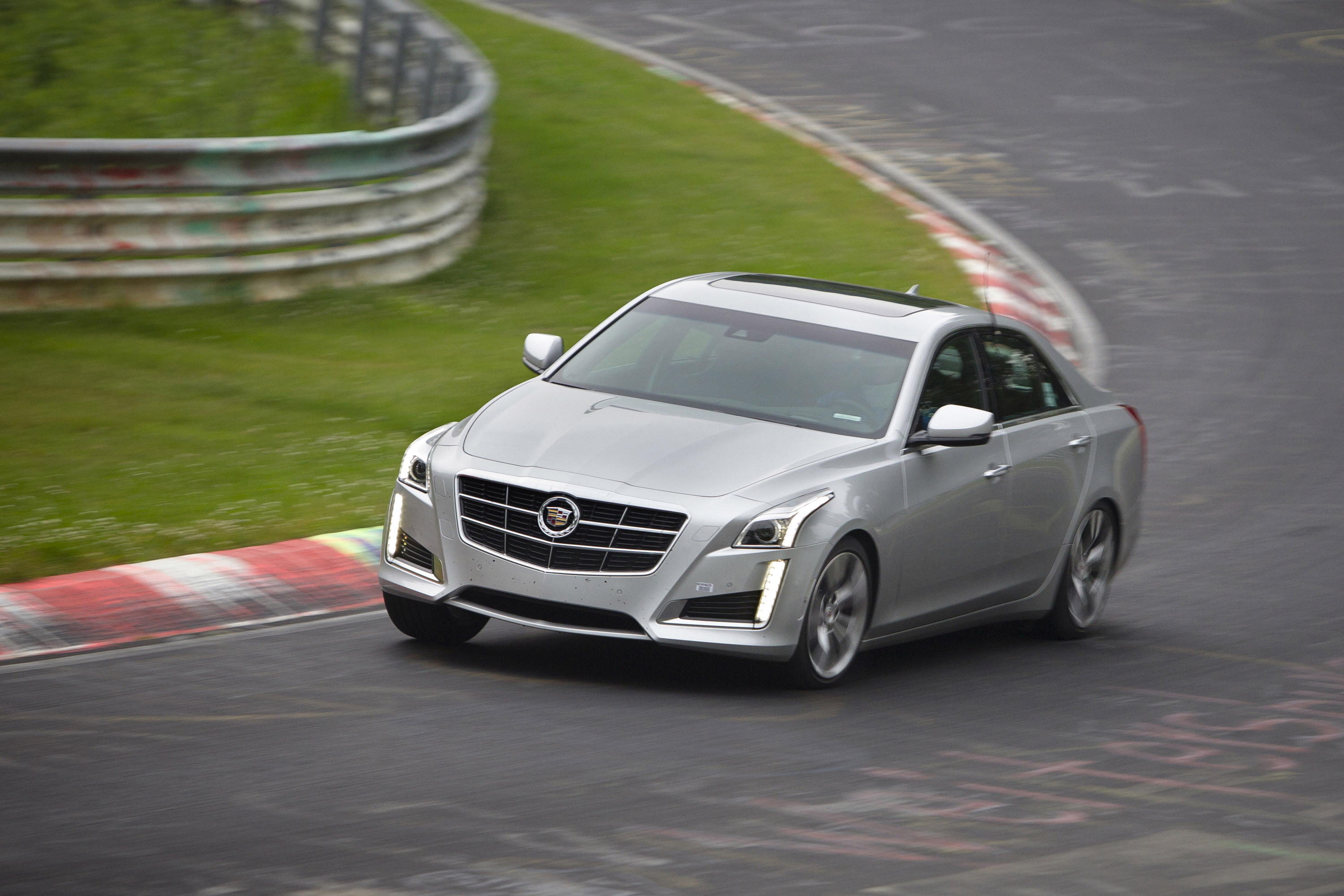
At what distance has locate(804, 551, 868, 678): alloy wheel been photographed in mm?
7637

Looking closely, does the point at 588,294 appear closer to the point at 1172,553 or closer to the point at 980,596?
the point at 1172,553

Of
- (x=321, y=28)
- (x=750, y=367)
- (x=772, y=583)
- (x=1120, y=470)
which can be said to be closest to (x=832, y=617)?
(x=772, y=583)

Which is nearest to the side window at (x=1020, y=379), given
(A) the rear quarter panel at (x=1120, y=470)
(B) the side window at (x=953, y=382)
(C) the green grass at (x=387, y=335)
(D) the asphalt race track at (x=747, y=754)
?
(B) the side window at (x=953, y=382)

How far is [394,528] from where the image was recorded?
808 centimetres

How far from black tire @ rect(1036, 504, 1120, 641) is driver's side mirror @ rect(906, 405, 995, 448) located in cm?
147

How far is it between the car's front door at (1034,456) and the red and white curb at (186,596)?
9.54ft

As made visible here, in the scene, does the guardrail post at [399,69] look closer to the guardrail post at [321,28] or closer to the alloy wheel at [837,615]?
the guardrail post at [321,28]

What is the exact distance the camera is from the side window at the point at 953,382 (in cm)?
845

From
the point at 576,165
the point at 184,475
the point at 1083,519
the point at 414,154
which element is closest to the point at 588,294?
the point at 414,154

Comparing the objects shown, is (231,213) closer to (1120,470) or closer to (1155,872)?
(1120,470)

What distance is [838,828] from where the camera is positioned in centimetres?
605

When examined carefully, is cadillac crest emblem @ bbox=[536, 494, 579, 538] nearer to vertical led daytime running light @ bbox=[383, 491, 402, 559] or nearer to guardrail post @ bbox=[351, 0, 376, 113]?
vertical led daytime running light @ bbox=[383, 491, 402, 559]

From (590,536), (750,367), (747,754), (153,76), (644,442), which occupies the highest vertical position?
(750,367)

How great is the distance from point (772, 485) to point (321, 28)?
1513cm
